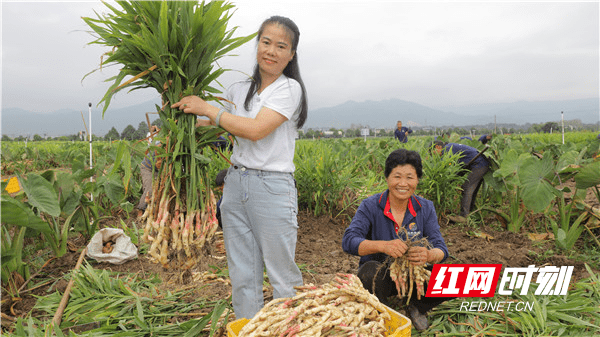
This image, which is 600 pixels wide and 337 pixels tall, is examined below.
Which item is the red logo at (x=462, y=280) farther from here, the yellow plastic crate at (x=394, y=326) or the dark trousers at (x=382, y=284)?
the yellow plastic crate at (x=394, y=326)

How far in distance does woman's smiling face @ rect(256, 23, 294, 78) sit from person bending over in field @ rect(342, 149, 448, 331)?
93 cm

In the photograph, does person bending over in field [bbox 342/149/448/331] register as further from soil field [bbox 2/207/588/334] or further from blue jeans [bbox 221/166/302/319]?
blue jeans [bbox 221/166/302/319]

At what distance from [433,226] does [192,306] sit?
5.56ft

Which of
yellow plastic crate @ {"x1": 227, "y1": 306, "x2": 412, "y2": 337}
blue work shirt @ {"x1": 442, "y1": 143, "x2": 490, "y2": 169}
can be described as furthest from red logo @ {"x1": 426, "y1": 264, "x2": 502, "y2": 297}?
blue work shirt @ {"x1": 442, "y1": 143, "x2": 490, "y2": 169}

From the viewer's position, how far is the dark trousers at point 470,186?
181 inches

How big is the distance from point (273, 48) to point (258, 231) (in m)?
0.89

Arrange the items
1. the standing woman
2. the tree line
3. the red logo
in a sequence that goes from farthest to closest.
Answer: the tree line → the red logo → the standing woman

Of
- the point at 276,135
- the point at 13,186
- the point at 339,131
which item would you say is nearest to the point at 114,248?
the point at 13,186

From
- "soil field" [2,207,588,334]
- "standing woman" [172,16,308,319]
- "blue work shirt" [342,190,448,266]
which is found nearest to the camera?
"standing woman" [172,16,308,319]

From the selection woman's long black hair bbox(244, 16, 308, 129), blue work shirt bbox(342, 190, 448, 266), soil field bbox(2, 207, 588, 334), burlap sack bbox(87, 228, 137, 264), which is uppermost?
woman's long black hair bbox(244, 16, 308, 129)

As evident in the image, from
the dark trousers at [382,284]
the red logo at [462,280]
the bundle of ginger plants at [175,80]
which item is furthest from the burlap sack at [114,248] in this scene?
the red logo at [462,280]

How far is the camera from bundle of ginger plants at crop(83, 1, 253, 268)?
1.91 meters

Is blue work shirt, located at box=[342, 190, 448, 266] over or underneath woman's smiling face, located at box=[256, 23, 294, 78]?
underneath

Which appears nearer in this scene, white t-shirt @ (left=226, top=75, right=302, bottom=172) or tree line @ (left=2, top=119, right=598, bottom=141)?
white t-shirt @ (left=226, top=75, right=302, bottom=172)
